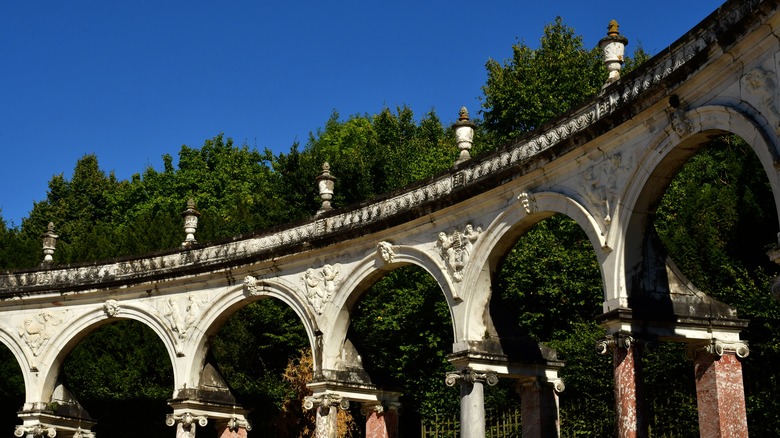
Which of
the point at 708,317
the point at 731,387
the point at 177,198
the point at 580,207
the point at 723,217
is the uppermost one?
the point at 177,198

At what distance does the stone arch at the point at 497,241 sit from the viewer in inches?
713

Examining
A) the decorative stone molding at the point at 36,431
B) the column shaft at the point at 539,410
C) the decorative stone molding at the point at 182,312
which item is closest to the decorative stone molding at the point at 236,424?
the decorative stone molding at the point at 182,312

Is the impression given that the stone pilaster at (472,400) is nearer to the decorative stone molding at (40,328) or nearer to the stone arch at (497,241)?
the stone arch at (497,241)

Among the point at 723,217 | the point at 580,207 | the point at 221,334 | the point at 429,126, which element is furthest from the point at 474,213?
the point at 429,126

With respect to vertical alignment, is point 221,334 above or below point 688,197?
below

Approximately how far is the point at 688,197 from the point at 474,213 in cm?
1258

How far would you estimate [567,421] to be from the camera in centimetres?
2427

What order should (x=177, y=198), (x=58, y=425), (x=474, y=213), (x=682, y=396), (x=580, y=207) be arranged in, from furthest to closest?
(x=177, y=198) < (x=58, y=425) < (x=682, y=396) < (x=474, y=213) < (x=580, y=207)

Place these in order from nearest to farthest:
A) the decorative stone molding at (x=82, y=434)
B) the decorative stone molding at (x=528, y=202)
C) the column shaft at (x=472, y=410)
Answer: the decorative stone molding at (x=528, y=202)
the column shaft at (x=472, y=410)
the decorative stone molding at (x=82, y=434)

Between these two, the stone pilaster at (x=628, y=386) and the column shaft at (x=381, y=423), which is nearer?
the stone pilaster at (x=628, y=386)

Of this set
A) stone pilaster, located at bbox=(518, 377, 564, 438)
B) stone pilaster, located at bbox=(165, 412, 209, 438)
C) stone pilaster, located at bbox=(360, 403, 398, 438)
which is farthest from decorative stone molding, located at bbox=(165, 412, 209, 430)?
stone pilaster, located at bbox=(518, 377, 564, 438)

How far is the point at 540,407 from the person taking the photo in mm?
19625

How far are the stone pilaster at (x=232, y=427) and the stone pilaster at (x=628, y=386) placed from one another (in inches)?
445

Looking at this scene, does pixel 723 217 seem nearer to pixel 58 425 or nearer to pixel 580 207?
pixel 580 207
